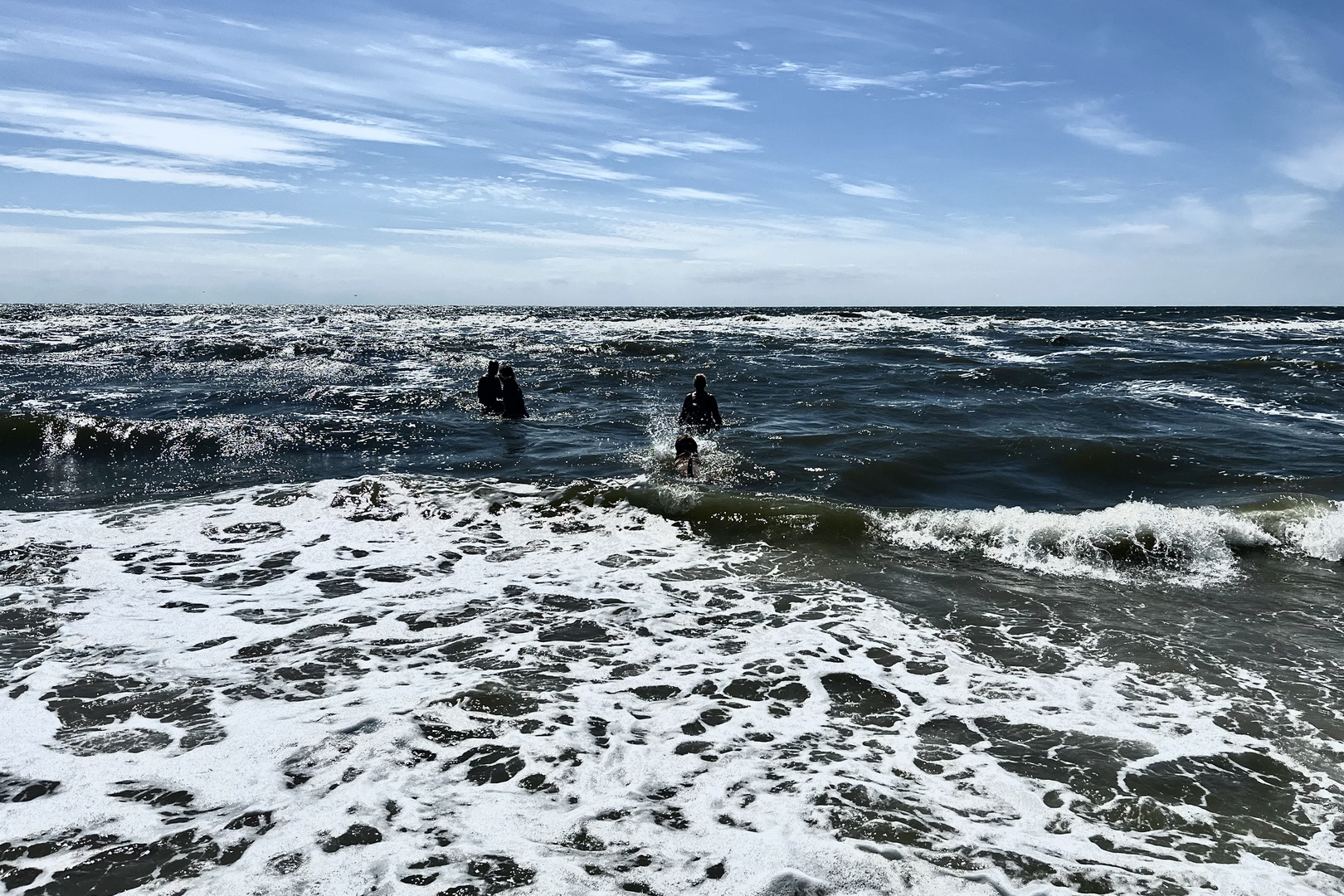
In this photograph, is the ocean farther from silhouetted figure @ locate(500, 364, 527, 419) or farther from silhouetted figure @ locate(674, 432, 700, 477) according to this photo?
silhouetted figure @ locate(500, 364, 527, 419)

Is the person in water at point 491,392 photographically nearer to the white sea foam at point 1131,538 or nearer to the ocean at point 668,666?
the ocean at point 668,666

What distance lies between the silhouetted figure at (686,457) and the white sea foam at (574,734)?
394cm

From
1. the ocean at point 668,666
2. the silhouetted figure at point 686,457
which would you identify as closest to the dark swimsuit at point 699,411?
the ocean at point 668,666

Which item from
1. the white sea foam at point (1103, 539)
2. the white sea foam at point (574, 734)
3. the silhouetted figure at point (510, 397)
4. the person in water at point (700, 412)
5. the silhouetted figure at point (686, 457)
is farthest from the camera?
the silhouetted figure at point (510, 397)

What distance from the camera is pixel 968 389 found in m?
23.8

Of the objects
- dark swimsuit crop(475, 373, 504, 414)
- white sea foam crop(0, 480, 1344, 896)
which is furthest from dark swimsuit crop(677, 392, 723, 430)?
white sea foam crop(0, 480, 1344, 896)

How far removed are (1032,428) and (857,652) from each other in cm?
1284

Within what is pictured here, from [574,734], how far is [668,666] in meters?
1.24

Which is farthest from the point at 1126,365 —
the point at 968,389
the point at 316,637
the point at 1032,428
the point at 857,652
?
the point at 316,637

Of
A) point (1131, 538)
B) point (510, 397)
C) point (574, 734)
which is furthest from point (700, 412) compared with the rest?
point (574, 734)

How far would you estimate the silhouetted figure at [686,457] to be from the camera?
41.0 ft

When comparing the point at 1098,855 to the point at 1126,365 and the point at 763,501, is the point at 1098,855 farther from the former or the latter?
the point at 1126,365

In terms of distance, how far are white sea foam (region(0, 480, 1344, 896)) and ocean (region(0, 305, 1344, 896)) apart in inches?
1.1

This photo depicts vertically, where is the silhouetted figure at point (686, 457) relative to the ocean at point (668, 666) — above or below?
above
